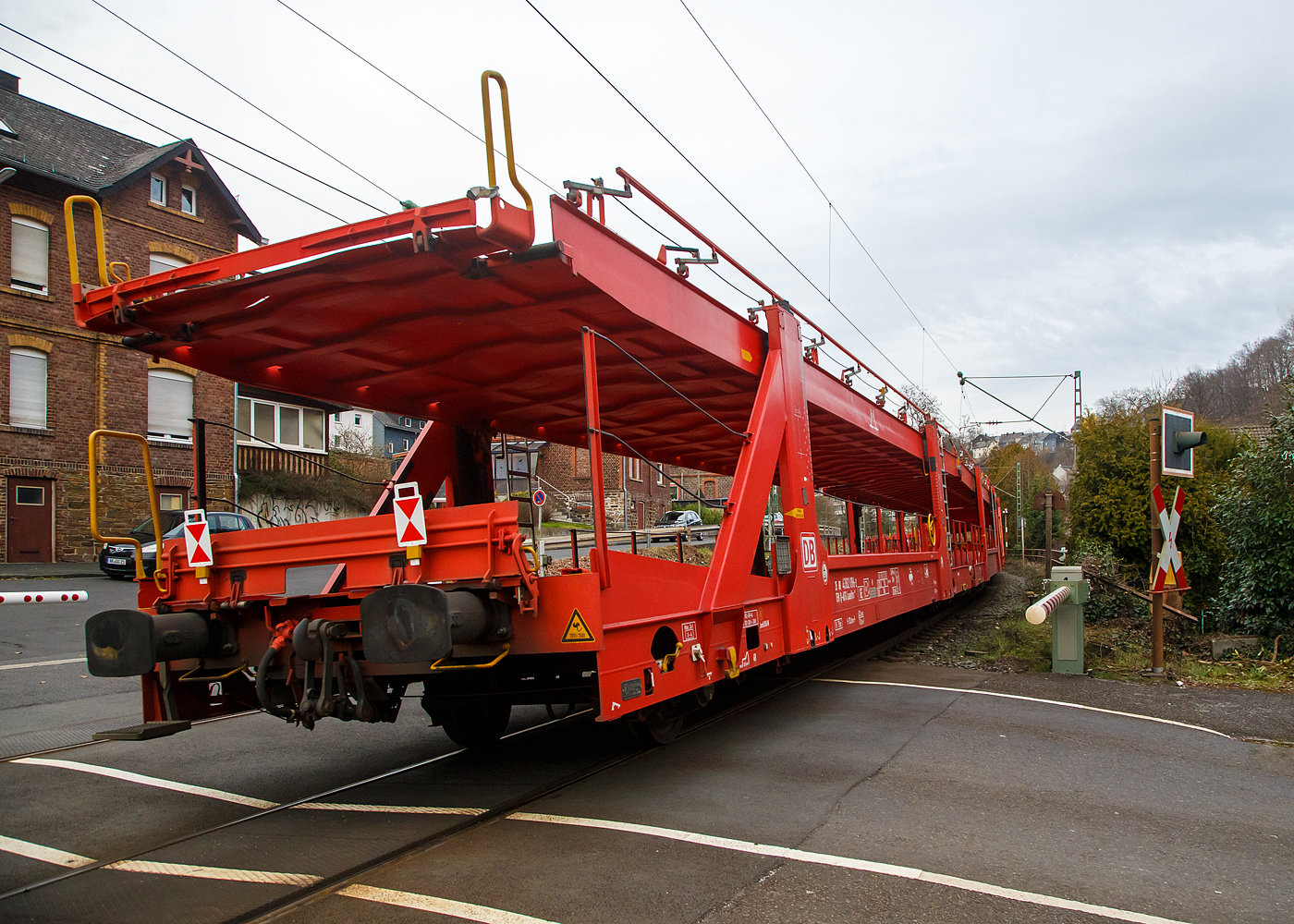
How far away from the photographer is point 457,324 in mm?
5258

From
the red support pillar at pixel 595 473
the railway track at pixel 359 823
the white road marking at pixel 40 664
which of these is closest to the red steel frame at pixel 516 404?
the red support pillar at pixel 595 473

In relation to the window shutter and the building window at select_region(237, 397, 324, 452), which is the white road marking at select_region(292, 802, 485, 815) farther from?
the window shutter

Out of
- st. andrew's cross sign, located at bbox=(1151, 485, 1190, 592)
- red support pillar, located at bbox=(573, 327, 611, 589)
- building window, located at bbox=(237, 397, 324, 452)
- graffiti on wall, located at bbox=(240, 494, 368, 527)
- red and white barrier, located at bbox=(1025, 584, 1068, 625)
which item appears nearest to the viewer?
red support pillar, located at bbox=(573, 327, 611, 589)

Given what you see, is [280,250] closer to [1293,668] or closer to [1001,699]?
[1001,699]

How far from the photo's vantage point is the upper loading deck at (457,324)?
14.0 ft

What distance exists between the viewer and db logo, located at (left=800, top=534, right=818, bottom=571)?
23.2 feet

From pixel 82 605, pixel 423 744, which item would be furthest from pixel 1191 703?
pixel 82 605

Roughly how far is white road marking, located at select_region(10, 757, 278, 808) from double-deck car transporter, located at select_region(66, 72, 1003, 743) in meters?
0.54

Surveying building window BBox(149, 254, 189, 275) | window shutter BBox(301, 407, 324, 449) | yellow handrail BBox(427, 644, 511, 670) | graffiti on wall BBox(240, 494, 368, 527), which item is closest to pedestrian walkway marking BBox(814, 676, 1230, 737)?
yellow handrail BBox(427, 644, 511, 670)

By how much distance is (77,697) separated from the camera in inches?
333

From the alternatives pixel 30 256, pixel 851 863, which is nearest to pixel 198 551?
pixel 851 863

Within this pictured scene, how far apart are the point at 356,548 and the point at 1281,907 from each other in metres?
4.45

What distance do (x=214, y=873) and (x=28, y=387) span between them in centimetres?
2115

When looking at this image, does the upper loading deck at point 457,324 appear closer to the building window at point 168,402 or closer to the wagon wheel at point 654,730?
the wagon wheel at point 654,730
